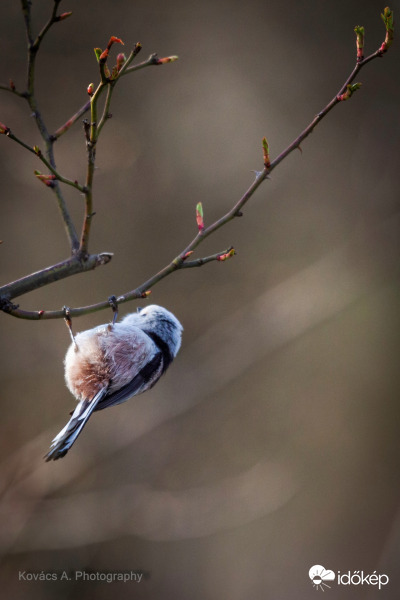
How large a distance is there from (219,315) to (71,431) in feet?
11.8

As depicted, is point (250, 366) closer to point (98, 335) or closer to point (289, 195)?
point (289, 195)

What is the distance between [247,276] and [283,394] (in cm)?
120

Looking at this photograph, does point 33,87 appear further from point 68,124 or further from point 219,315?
point 219,315

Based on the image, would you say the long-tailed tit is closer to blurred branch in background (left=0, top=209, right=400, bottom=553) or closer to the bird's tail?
the bird's tail

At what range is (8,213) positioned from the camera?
17.7 feet

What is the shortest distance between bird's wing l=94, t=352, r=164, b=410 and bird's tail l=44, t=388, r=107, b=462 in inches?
2.5

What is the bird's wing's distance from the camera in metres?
2.24

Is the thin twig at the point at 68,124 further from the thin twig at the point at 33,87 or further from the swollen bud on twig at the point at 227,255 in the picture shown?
the swollen bud on twig at the point at 227,255

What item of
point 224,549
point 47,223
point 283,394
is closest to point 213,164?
point 47,223

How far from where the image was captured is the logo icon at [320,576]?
4.81 metres

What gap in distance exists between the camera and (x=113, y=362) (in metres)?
2.22

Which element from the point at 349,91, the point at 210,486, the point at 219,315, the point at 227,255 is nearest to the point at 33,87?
the point at 227,255

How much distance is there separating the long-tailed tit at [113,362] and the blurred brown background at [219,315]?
2.25 meters

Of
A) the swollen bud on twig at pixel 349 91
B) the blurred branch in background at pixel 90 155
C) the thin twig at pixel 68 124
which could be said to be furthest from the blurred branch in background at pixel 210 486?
the swollen bud on twig at pixel 349 91
